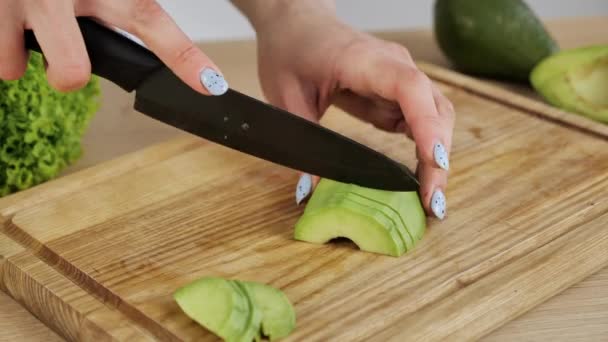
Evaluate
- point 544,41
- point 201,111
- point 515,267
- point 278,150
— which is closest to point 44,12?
point 201,111

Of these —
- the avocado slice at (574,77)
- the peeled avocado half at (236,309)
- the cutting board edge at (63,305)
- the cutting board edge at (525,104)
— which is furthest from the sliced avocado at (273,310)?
the avocado slice at (574,77)

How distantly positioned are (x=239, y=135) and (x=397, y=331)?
420 mm

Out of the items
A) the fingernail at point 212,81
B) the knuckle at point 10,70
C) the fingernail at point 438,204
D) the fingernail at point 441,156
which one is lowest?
the fingernail at point 438,204

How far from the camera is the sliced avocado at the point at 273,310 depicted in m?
1.22

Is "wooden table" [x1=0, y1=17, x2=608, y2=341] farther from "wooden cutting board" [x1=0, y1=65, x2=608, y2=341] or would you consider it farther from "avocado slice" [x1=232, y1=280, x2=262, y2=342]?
"avocado slice" [x1=232, y1=280, x2=262, y2=342]

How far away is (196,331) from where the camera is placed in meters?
1.26

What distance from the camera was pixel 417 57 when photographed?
8.36 feet

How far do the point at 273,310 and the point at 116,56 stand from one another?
0.47 metres

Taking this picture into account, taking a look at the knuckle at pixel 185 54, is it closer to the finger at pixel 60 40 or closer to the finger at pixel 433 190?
the finger at pixel 60 40

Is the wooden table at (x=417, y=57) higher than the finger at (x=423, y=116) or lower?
lower

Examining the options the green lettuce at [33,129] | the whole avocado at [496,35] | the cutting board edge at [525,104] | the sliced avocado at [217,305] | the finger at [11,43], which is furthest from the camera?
the whole avocado at [496,35]

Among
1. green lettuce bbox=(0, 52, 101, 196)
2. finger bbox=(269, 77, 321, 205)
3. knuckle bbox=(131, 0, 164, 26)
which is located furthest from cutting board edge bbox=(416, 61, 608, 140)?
knuckle bbox=(131, 0, 164, 26)

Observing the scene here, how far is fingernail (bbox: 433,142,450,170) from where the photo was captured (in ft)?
4.89

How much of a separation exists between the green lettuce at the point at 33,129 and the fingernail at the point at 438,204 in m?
0.73
